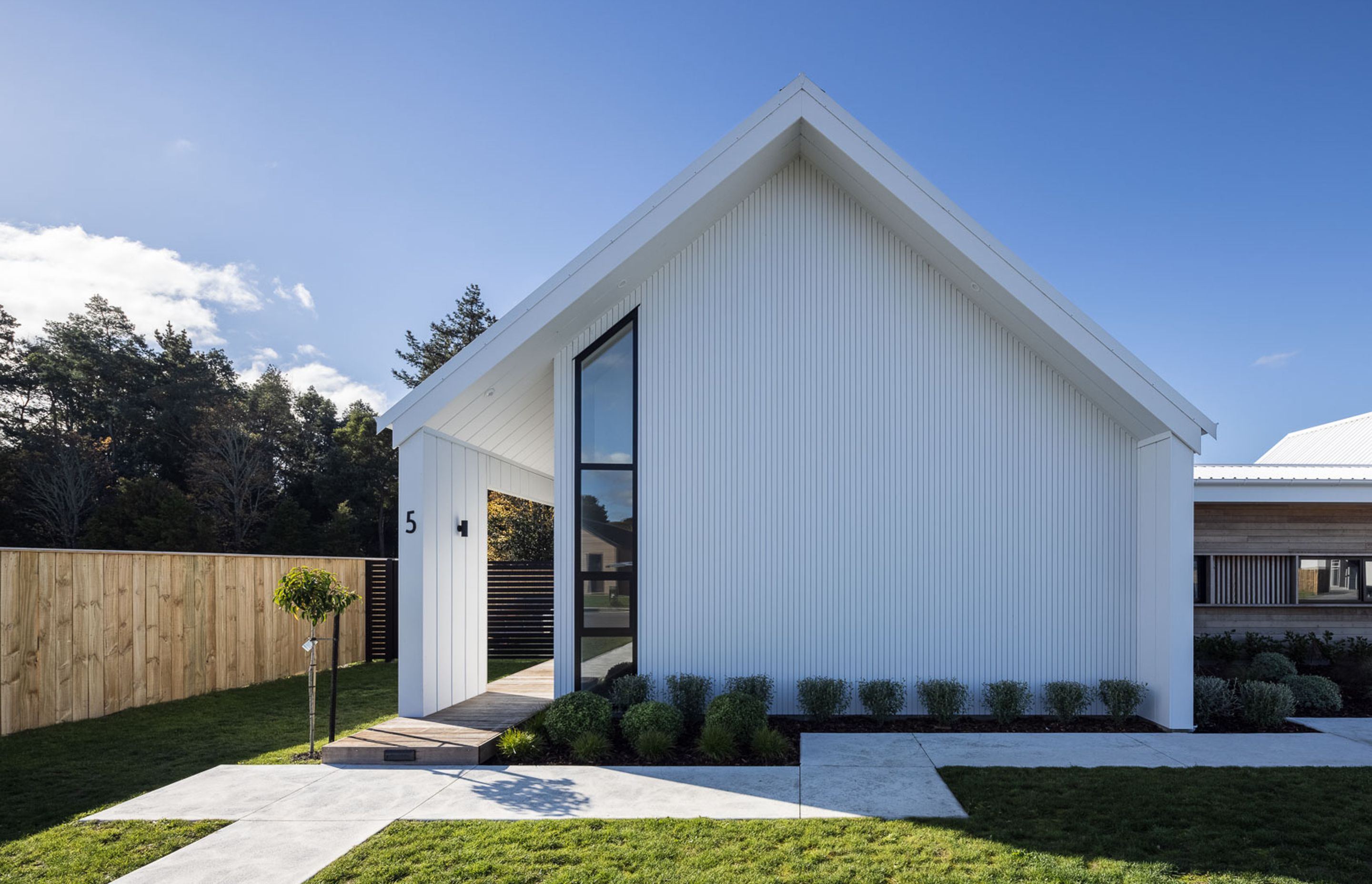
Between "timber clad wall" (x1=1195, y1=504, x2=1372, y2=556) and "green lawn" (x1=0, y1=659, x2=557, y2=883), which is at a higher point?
"timber clad wall" (x1=1195, y1=504, x2=1372, y2=556)

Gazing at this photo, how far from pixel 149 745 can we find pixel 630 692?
15.4 feet

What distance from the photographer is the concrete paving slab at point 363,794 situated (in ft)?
17.5

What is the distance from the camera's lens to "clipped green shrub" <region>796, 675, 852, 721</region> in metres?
7.89

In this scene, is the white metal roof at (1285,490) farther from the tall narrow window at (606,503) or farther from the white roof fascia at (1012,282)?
the tall narrow window at (606,503)

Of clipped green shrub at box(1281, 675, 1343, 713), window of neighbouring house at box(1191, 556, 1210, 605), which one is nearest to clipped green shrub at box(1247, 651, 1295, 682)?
clipped green shrub at box(1281, 675, 1343, 713)

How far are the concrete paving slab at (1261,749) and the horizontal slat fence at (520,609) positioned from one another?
1025cm

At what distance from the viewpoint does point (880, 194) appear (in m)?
7.96

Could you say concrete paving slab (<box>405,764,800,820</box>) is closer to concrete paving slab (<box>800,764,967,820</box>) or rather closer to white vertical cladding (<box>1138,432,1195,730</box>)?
concrete paving slab (<box>800,764,967,820</box>)

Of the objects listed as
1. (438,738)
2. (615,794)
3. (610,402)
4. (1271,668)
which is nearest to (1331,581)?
(1271,668)

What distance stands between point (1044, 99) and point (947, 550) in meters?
7.96

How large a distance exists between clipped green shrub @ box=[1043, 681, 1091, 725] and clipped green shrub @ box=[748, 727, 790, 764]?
9.91ft

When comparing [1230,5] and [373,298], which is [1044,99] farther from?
[373,298]

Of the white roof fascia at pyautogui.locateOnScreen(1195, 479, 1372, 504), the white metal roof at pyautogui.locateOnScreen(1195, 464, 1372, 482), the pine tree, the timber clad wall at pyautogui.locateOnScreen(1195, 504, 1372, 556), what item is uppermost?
the pine tree

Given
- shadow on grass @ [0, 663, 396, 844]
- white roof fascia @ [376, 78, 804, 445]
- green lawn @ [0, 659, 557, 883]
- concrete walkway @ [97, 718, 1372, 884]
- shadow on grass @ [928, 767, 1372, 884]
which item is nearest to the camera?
shadow on grass @ [928, 767, 1372, 884]
